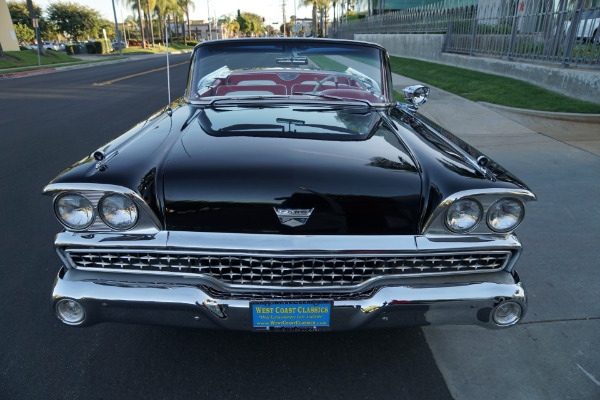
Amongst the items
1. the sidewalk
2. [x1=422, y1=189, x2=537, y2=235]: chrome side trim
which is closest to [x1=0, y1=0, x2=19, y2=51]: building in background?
the sidewalk

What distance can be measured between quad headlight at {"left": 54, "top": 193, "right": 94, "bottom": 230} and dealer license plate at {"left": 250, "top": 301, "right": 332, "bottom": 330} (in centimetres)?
76

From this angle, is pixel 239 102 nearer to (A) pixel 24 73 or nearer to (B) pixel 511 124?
(B) pixel 511 124

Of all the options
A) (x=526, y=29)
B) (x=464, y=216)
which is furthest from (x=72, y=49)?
(x=464, y=216)

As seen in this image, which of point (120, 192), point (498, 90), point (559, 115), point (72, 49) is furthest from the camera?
point (72, 49)

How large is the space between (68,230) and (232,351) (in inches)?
39.8

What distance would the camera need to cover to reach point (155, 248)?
1.79 m

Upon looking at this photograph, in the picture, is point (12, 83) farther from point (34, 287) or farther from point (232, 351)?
point (232, 351)

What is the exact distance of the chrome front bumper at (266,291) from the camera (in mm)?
1798

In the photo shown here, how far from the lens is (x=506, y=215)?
1890mm

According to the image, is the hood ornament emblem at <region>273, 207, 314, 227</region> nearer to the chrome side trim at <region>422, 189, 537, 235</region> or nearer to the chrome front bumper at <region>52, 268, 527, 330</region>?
the chrome front bumper at <region>52, 268, 527, 330</region>

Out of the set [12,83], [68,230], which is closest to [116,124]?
[68,230]

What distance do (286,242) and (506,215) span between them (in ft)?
3.06

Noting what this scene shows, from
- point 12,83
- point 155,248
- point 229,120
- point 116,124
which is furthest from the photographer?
point 12,83

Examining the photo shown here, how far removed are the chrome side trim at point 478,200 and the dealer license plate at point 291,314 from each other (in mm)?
535
